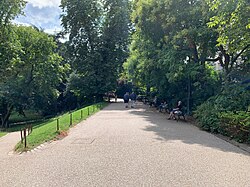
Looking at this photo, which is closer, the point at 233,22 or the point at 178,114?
the point at 233,22

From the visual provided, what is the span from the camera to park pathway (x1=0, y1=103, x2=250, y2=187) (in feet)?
16.8

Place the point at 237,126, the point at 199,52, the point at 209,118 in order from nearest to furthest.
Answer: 1. the point at 237,126
2. the point at 209,118
3. the point at 199,52

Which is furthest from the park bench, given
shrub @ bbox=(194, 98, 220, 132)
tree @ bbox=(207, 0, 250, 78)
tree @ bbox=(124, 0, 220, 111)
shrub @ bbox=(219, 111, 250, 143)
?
tree @ bbox=(207, 0, 250, 78)

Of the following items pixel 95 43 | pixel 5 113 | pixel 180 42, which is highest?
pixel 95 43

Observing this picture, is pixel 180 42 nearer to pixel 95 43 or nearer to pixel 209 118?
pixel 209 118

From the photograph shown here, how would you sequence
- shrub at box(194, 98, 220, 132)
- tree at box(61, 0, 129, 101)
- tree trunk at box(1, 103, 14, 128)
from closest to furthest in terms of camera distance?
shrub at box(194, 98, 220, 132)
tree trunk at box(1, 103, 14, 128)
tree at box(61, 0, 129, 101)

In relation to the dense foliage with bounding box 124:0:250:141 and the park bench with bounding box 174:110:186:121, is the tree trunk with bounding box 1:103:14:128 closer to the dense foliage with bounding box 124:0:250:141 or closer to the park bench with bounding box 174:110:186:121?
the dense foliage with bounding box 124:0:250:141

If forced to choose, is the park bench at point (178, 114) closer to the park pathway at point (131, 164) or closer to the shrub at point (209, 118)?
the shrub at point (209, 118)

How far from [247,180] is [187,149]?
2696 mm

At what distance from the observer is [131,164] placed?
20.3 ft

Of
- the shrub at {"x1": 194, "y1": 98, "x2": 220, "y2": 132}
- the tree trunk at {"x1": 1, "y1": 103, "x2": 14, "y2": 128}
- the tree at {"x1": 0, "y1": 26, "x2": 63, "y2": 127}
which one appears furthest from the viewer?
the tree trunk at {"x1": 1, "y1": 103, "x2": 14, "y2": 128}

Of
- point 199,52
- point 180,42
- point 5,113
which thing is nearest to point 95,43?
point 5,113

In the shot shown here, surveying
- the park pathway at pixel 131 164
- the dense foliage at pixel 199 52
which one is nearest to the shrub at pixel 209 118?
the dense foliage at pixel 199 52

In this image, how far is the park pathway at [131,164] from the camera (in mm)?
5133
